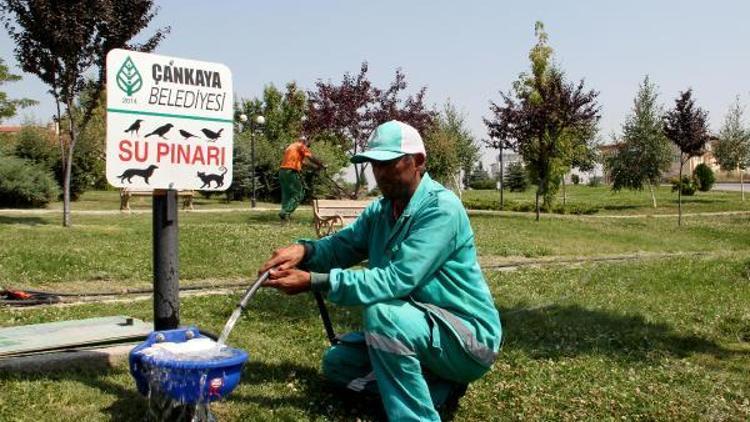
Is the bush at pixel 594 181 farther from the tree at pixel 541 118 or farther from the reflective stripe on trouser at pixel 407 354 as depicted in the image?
the reflective stripe on trouser at pixel 407 354

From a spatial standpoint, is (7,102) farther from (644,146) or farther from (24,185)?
(644,146)

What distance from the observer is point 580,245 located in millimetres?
15266

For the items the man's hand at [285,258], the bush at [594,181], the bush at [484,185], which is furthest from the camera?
the bush at [594,181]

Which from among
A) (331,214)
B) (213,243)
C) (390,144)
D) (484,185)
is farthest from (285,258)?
(484,185)

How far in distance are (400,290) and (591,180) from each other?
62.8 m

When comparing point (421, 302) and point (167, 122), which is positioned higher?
point (167, 122)

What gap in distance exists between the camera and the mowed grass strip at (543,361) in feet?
13.7

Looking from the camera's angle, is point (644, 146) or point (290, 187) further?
point (644, 146)

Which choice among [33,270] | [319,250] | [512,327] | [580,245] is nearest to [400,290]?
[319,250]

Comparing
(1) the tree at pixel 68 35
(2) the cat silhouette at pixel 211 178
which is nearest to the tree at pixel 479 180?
(1) the tree at pixel 68 35

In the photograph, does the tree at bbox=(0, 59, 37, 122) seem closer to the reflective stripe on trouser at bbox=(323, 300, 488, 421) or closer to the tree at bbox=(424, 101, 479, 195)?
the tree at bbox=(424, 101, 479, 195)

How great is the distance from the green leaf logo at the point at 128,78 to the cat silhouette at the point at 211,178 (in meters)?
0.60

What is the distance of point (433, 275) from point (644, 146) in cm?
3269

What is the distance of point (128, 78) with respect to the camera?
13.1ft
